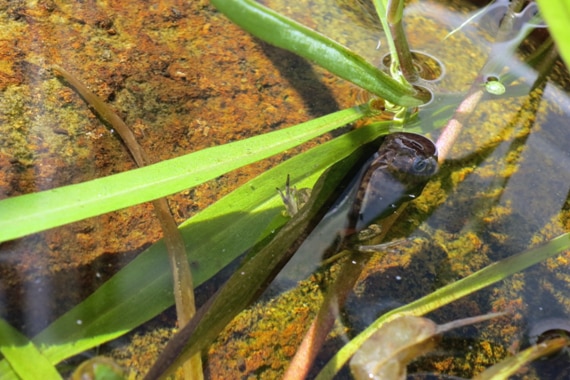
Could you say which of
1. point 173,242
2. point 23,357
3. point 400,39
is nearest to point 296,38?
point 400,39

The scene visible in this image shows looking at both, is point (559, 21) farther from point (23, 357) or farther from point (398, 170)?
point (23, 357)

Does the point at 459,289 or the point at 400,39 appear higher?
the point at 400,39

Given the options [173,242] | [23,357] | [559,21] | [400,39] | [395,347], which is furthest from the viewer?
[400,39]

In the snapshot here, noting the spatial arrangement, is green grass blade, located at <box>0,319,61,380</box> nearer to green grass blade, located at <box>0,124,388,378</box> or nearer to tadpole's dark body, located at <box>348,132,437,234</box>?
green grass blade, located at <box>0,124,388,378</box>

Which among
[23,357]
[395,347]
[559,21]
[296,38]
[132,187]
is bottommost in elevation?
[23,357]

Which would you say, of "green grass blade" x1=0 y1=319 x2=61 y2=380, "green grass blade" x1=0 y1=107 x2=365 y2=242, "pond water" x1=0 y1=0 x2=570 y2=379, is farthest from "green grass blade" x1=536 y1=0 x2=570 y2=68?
"green grass blade" x1=0 y1=319 x2=61 y2=380

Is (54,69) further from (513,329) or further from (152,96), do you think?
(513,329)

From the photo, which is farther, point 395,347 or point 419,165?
point 419,165

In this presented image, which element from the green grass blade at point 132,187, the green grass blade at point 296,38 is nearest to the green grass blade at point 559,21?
the green grass blade at point 296,38

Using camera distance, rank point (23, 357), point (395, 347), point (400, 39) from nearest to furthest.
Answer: point (23, 357), point (395, 347), point (400, 39)
